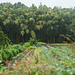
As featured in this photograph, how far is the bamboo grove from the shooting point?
17.8 m

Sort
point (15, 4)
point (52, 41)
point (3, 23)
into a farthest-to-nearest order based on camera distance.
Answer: point (15, 4)
point (52, 41)
point (3, 23)

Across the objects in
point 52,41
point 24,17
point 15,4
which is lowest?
point 52,41

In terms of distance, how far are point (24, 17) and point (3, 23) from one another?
135 inches

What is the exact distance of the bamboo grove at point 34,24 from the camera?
1784 centimetres

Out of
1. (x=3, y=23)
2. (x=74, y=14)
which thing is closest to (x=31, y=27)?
(x=3, y=23)

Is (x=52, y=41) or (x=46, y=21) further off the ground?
(x=46, y=21)

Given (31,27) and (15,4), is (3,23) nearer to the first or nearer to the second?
(31,27)

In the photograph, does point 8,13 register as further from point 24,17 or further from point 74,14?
point 74,14

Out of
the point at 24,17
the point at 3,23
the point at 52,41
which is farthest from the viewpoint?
the point at 52,41

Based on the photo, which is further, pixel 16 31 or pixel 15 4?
pixel 15 4

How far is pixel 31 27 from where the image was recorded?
18031 mm

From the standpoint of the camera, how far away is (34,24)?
59.8 feet

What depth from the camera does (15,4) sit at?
22656mm

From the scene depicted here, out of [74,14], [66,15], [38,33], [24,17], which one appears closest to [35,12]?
[24,17]
